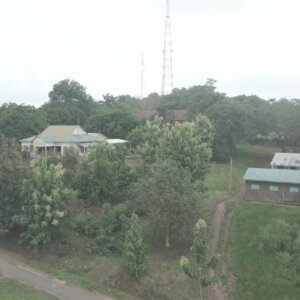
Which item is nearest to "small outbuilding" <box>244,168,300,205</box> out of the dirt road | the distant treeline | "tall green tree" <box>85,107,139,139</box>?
the distant treeline

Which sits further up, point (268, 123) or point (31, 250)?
point (268, 123)

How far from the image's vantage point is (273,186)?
2783 cm

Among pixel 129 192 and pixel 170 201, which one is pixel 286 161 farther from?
pixel 170 201

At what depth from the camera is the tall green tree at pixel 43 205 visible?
22797 mm

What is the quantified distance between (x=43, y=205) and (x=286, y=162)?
875 inches

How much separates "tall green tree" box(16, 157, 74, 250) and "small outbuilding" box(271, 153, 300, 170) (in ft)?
64.8

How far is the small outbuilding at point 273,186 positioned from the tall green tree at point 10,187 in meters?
16.2

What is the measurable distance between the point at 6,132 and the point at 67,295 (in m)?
32.0

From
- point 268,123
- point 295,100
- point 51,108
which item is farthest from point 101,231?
point 51,108

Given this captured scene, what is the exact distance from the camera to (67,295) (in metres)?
19.2

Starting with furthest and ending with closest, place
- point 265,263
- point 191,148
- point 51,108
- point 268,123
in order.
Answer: point 51,108
point 268,123
point 191,148
point 265,263

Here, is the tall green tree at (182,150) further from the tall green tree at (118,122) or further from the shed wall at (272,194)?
the tall green tree at (118,122)

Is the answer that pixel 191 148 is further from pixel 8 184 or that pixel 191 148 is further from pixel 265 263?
pixel 8 184

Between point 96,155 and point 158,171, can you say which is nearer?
point 158,171
